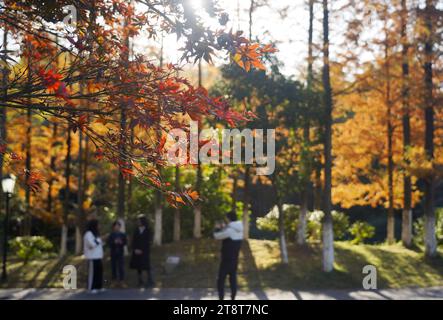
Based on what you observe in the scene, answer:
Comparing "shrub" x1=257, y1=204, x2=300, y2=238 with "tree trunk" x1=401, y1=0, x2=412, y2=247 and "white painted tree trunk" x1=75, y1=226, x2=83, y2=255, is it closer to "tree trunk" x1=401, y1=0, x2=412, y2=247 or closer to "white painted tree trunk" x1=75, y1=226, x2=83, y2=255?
"tree trunk" x1=401, y1=0, x2=412, y2=247

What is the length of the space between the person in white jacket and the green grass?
4.10 ft

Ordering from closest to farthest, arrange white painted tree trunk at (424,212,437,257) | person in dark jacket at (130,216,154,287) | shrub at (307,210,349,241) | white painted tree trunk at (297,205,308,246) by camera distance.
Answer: person in dark jacket at (130,216,154,287)
white painted tree trunk at (424,212,437,257)
white painted tree trunk at (297,205,308,246)
shrub at (307,210,349,241)

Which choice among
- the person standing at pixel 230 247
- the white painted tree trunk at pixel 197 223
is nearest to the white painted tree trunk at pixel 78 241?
the white painted tree trunk at pixel 197 223

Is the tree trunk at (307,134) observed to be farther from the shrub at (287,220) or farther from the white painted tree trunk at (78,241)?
the white painted tree trunk at (78,241)

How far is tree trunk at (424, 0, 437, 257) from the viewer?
56.3 feet

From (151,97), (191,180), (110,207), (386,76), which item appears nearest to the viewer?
(151,97)

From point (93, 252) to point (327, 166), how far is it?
6253 millimetres

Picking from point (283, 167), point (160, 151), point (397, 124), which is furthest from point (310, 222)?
point (160, 151)

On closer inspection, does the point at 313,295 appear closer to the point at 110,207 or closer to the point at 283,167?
the point at 283,167

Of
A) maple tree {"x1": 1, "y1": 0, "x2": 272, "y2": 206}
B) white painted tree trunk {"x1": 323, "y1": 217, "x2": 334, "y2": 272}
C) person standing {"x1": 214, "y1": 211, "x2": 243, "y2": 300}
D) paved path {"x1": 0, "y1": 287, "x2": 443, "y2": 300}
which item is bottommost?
paved path {"x1": 0, "y1": 287, "x2": 443, "y2": 300}

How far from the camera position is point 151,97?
5.05m

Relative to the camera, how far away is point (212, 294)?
13586 mm

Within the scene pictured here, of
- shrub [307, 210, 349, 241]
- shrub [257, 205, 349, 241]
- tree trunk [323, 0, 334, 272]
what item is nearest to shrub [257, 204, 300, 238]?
shrub [257, 205, 349, 241]

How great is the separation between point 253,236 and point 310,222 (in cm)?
693
